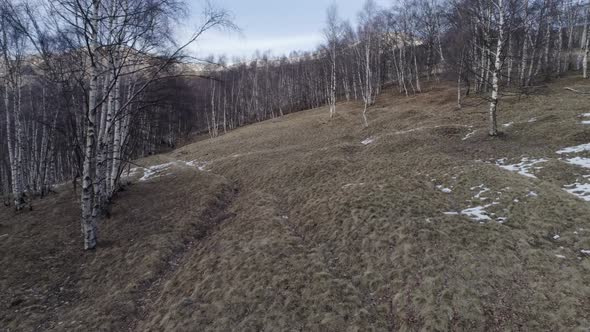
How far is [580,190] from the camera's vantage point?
10.2 metres

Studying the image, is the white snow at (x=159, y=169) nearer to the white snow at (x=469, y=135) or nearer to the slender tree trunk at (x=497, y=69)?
the white snow at (x=469, y=135)

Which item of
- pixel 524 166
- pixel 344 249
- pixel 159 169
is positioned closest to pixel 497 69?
pixel 524 166

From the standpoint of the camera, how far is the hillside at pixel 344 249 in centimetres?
696

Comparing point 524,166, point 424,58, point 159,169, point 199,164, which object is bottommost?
point 524,166

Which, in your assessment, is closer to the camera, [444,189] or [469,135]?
[444,189]

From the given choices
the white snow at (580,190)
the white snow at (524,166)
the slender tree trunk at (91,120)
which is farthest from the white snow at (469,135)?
the slender tree trunk at (91,120)

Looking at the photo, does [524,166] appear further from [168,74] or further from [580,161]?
[168,74]

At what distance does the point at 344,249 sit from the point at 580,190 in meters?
8.47

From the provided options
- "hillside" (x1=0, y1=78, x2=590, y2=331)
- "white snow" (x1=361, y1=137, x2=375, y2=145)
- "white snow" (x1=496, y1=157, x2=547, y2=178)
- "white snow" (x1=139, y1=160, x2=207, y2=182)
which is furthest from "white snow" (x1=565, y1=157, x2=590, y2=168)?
"white snow" (x1=139, y1=160, x2=207, y2=182)

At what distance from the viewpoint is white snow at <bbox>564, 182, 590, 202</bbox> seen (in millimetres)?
9836

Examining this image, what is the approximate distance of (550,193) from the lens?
399 inches

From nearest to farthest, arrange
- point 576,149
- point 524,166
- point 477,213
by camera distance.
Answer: point 477,213 < point 524,166 < point 576,149

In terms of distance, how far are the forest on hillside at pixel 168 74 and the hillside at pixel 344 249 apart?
236 cm

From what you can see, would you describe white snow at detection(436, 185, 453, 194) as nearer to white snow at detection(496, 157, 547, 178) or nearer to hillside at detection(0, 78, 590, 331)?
hillside at detection(0, 78, 590, 331)
